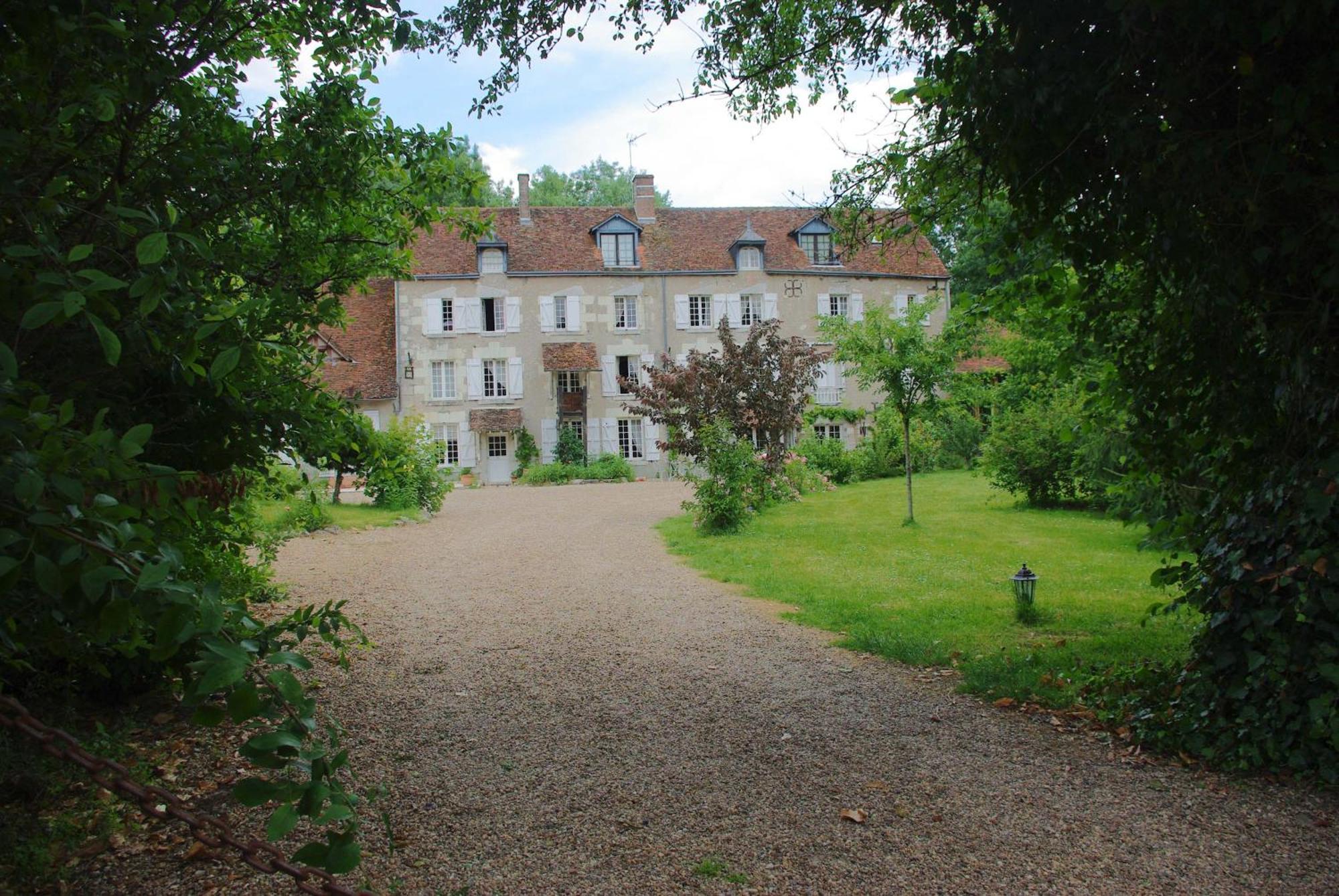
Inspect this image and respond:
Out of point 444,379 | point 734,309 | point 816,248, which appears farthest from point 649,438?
point 816,248

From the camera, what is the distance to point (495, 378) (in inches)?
1235

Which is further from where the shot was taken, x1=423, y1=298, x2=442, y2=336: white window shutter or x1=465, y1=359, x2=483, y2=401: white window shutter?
x1=465, y1=359, x2=483, y2=401: white window shutter

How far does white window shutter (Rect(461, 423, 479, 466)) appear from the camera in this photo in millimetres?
31000

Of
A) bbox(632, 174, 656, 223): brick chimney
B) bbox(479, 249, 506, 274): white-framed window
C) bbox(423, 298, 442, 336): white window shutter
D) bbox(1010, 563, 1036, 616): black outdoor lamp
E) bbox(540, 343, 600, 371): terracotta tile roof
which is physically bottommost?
bbox(1010, 563, 1036, 616): black outdoor lamp

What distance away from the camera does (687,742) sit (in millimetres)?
4773

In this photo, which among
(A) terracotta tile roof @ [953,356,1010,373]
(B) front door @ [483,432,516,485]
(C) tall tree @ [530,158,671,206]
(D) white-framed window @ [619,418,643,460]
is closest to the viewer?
(A) terracotta tile roof @ [953,356,1010,373]

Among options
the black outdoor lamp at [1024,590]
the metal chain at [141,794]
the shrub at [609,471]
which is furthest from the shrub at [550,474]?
the metal chain at [141,794]

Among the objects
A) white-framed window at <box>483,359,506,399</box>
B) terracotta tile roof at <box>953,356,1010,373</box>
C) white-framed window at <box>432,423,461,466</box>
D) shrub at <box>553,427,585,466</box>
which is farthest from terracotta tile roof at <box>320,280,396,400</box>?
terracotta tile roof at <box>953,356,1010,373</box>

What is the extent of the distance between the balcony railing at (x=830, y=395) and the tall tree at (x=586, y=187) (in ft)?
66.9

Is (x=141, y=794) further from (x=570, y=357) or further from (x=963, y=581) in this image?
(x=570, y=357)

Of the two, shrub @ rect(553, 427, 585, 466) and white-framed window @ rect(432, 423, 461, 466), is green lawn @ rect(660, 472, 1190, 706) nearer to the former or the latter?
shrub @ rect(553, 427, 585, 466)

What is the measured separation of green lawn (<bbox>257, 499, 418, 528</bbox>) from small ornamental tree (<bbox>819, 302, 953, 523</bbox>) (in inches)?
337

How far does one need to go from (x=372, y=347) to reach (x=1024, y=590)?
28104 mm

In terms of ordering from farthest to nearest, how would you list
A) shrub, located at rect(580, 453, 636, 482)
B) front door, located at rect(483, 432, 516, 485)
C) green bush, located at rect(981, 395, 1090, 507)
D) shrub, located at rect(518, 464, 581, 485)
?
front door, located at rect(483, 432, 516, 485)
shrub, located at rect(580, 453, 636, 482)
shrub, located at rect(518, 464, 581, 485)
green bush, located at rect(981, 395, 1090, 507)
